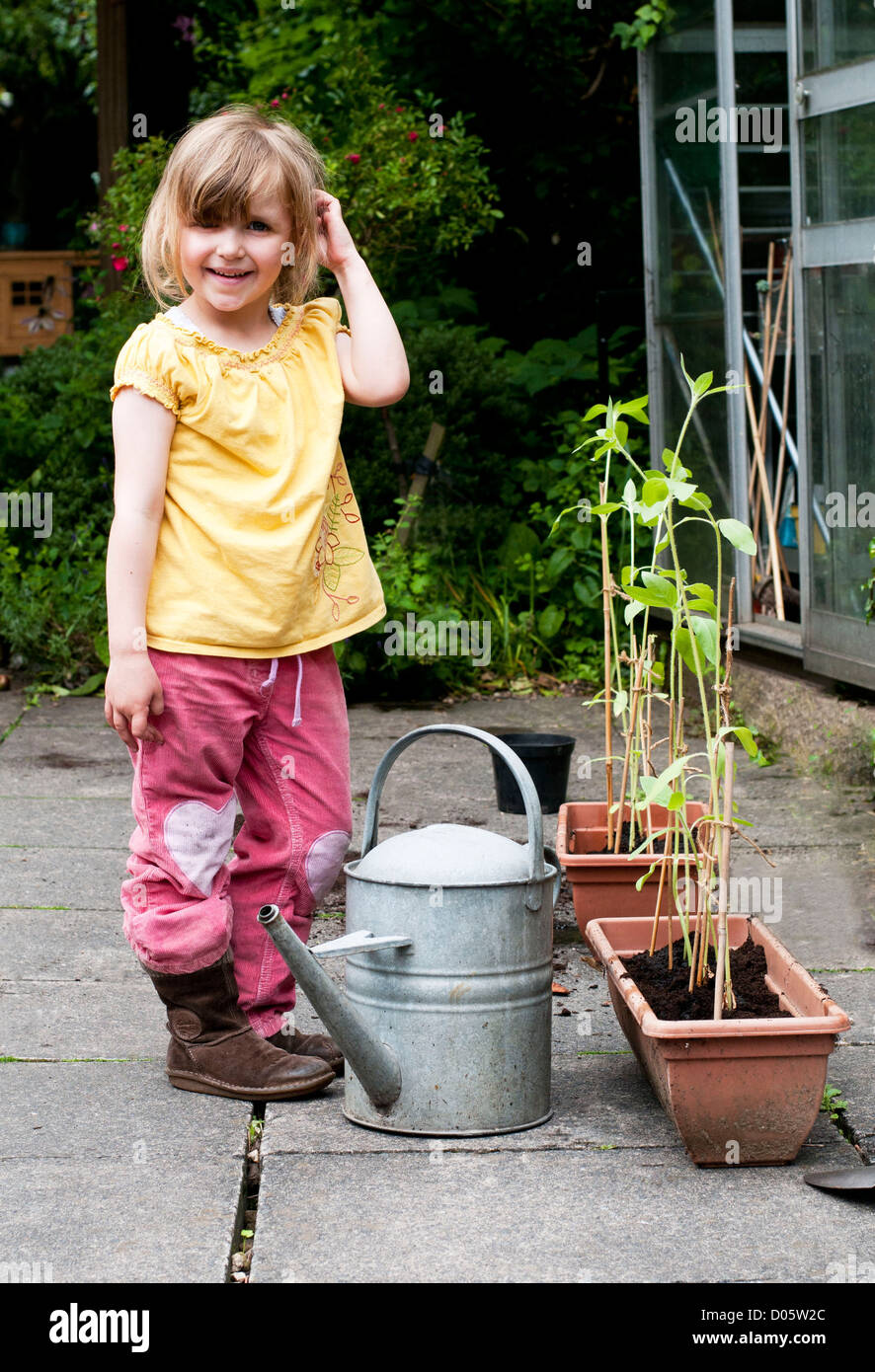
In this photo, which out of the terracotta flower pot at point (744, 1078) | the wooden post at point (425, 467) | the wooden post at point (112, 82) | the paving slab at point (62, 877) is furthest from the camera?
the wooden post at point (112, 82)

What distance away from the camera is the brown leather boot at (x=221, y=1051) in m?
2.52

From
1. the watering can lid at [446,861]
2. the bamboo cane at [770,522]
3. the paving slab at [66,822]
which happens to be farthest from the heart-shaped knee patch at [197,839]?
the bamboo cane at [770,522]

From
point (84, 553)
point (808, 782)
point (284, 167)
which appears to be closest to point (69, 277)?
point (84, 553)

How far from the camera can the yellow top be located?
8.00 ft

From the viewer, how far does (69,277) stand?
10172 millimetres

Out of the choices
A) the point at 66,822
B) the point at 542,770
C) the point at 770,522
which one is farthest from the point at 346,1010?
the point at 770,522

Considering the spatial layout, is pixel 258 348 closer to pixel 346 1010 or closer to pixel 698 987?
pixel 346 1010

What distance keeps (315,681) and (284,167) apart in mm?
835

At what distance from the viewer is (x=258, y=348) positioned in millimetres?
2561

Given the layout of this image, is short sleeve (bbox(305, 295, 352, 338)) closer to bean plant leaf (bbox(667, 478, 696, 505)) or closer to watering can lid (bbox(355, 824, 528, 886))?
bean plant leaf (bbox(667, 478, 696, 505))

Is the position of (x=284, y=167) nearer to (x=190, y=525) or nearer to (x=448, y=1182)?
(x=190, y=525)

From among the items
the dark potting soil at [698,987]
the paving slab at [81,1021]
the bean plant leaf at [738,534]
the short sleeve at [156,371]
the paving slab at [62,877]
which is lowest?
the paving slab at [81,1021]

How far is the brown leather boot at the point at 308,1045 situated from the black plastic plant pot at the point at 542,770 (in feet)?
4.58

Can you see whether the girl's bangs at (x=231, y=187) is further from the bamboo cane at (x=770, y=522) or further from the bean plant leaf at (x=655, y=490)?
the bamboo cane at (x=770, y=522)
